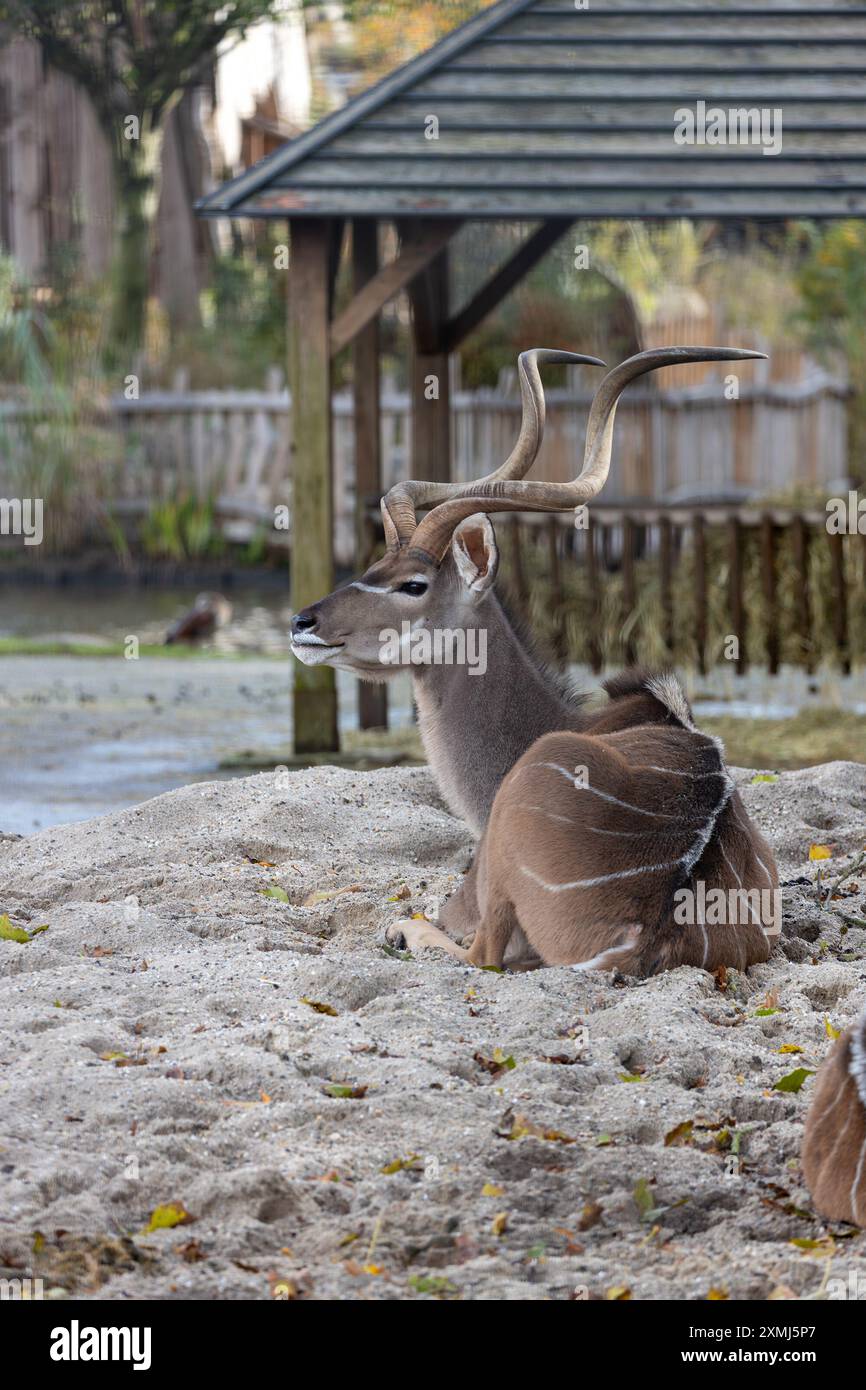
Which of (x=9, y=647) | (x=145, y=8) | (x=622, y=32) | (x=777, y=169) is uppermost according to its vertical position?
(x=145, y=8)

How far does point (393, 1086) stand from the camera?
4113 millimetres

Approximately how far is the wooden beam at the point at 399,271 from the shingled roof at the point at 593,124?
17 centimetres

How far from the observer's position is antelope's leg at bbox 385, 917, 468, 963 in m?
5.23

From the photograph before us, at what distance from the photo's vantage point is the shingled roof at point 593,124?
8812mm

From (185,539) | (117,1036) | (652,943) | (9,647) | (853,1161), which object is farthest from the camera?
(185,539)

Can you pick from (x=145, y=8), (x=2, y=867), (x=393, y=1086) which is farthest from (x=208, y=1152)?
(x=145, y=8)

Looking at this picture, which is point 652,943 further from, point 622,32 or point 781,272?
point 781,272

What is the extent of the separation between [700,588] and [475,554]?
5.43 m

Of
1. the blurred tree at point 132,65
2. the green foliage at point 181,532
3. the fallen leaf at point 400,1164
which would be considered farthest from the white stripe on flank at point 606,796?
the blurred tree at point 132,65

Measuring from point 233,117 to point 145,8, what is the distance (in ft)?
28.8

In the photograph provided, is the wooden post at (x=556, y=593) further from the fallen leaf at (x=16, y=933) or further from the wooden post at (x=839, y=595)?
the fallen leaf at (x=16, y=933)

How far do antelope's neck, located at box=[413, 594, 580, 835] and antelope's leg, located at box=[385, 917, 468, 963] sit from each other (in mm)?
419

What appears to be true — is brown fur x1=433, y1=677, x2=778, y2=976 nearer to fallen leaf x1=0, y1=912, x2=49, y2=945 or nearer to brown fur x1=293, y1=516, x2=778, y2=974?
brown fur x1=293, y1=516, x2=778, y2=974

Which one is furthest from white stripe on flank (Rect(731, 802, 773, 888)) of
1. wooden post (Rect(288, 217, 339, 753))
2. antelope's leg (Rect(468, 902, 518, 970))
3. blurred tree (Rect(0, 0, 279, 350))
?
blurred tree (Rect(0, 0, 279, 350))
